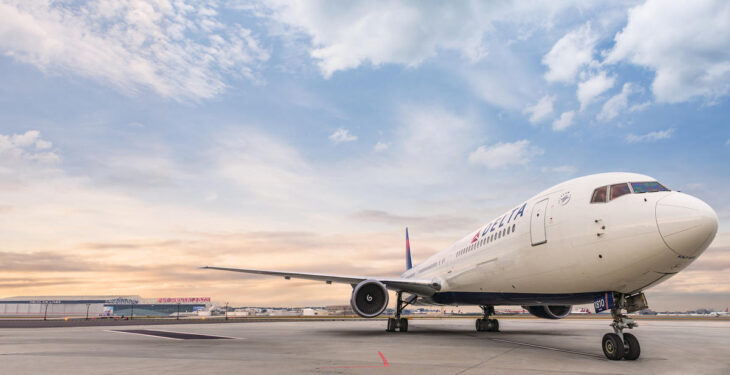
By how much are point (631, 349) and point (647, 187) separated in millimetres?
3318

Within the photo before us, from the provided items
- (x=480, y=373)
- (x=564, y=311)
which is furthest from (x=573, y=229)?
(x=564, y=311)

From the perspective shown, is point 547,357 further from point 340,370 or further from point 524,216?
point 340,370

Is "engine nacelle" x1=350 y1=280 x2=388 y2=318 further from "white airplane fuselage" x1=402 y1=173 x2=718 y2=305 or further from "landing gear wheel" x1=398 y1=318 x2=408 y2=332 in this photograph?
"white airplane fuselage" x1=402 y1=173 x2=718 y2=305

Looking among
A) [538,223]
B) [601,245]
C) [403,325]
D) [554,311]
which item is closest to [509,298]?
[538,223]

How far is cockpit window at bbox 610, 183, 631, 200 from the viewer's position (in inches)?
356

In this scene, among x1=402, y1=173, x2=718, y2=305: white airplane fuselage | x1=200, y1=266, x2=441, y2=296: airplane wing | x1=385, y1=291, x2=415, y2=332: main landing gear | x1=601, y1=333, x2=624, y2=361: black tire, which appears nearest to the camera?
x1=402, y1=173, x2=718, y2=305: white airplane fuselage

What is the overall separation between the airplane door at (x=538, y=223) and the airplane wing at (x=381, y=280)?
8322 mm

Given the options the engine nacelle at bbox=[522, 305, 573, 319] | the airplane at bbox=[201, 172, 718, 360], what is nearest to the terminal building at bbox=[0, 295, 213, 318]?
the engine nacelle at bbox=[522, 305, 573, 319]

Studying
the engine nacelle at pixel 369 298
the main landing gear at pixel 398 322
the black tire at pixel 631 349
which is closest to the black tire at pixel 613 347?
the black tire at pixel 631 349

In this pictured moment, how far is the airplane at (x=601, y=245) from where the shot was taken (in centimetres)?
799

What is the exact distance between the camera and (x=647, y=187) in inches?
353

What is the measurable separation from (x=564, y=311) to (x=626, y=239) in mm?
10282

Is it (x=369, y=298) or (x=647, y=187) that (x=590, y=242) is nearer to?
(x=647, y=187)

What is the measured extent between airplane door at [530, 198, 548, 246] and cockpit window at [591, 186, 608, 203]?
1429 millimetres
